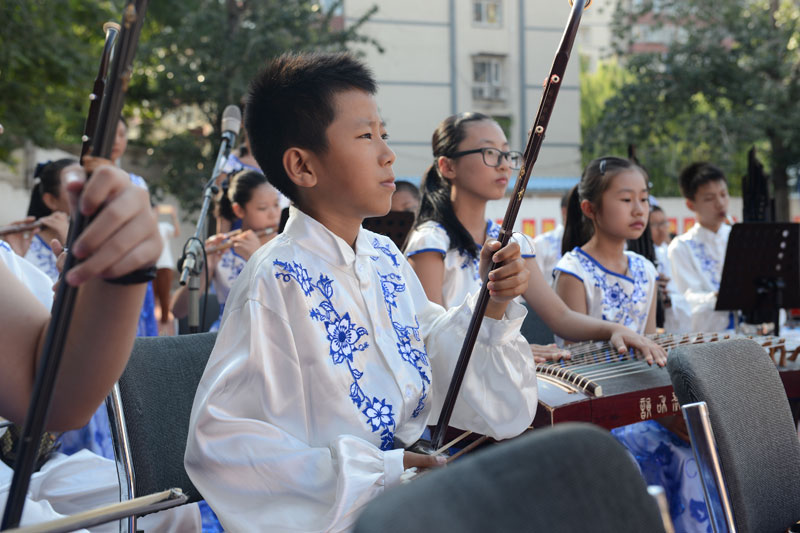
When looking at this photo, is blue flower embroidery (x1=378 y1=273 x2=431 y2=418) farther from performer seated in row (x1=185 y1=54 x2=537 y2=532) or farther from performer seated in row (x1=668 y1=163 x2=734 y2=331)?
performer seated in row (x1=668 y1=163 x2=734 y2=331)

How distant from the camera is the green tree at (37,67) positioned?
36.7ft

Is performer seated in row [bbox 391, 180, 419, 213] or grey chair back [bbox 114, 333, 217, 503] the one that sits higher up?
performer seated in row [bbox 391, 180, 419, 213]

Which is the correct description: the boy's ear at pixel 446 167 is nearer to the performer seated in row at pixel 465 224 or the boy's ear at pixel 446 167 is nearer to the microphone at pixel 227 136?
the performer seated in row at pixel 465 224

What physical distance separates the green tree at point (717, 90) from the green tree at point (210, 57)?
6224mm

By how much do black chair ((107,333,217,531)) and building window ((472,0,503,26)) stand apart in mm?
21346

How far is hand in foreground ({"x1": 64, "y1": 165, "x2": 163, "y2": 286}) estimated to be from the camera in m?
0.77

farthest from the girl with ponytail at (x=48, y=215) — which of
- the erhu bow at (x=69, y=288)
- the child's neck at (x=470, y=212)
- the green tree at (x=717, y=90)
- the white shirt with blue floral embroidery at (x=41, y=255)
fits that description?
the green tree at (x=717, y=90)

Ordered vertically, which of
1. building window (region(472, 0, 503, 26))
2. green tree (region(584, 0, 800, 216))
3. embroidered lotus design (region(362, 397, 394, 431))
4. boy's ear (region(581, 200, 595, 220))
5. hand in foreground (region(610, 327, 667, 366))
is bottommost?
hand in foreground (region(610, 327, 667, 366))

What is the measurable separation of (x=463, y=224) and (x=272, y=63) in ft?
4.53

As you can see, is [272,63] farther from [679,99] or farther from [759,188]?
[679,99]

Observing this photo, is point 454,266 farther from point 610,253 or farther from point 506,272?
point 506,272

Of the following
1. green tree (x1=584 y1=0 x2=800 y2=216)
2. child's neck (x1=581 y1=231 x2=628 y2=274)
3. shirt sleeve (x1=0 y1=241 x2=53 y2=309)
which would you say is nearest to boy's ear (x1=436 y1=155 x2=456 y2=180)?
child's neck (x1=581 y1=231 x2=628 y2=274)

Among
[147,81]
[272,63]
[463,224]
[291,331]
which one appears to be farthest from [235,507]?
[147,81]

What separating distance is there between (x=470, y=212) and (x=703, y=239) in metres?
3.03
